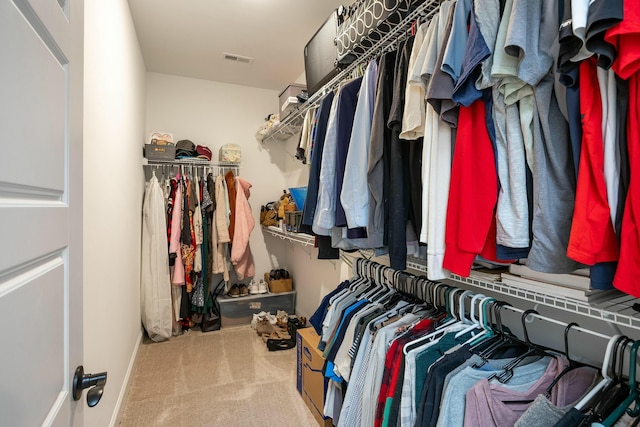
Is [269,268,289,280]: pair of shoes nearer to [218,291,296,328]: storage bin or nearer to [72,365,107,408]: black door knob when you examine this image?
[218,291,296,328]: storage bin

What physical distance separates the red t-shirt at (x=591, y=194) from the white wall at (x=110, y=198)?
1.55 meters

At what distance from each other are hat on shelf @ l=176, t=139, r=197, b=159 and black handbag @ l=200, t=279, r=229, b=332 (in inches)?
58.3

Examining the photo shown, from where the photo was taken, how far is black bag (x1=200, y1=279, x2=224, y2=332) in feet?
10.4

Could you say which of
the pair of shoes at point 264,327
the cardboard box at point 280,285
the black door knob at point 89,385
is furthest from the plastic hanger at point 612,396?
the cardboard box at point 280,285

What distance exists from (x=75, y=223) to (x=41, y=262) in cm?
19

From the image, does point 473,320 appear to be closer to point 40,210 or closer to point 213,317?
point 40,210

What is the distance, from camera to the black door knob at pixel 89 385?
0.67 m

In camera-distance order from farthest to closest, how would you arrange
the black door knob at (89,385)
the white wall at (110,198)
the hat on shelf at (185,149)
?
the hat on shelf at (185,149), the white wall at (110,198), the black door knob at (89,385)

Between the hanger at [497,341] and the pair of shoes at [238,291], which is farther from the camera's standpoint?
the pair of shoes at [238,291]

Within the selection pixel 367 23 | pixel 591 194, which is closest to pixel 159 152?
pixel 367 23

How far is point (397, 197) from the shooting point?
1.10m

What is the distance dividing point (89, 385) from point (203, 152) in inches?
114


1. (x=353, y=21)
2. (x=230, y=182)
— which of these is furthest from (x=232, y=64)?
(x=353, y=21)

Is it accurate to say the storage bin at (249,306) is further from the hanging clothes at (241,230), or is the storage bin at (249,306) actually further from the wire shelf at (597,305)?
the wire shelf at (597,305)
